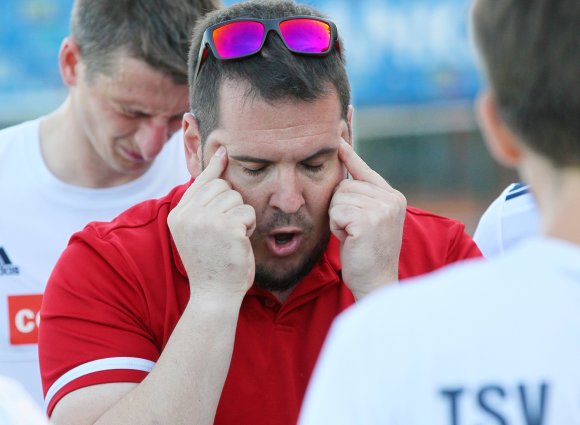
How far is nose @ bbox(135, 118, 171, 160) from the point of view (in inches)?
140

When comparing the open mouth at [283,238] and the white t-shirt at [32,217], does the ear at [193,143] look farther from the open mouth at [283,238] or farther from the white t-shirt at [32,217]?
the white t-shirt at [32,217]

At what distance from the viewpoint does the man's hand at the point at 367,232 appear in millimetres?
2547

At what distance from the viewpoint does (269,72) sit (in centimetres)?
264

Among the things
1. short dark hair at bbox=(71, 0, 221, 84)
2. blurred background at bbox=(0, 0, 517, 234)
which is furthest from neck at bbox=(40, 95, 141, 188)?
blurred background at bbox=(0, 0, 517, 234)

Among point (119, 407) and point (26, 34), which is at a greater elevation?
point (26, 34)

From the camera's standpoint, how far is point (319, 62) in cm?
271

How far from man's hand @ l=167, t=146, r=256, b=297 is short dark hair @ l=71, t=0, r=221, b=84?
1016 millimetres

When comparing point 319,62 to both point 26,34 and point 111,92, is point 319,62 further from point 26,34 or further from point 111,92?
point 26,34

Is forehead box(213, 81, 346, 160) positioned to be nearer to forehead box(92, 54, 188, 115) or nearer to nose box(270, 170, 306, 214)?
nose box(270, 170, 306, 214)

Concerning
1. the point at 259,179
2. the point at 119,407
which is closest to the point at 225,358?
the point at 119,407

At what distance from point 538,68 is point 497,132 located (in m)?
0.14

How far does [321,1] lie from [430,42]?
1.44 meters

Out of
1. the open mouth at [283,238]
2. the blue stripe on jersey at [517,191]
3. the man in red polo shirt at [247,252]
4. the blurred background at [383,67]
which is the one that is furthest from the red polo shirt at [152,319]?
the blurred background at [383,67]

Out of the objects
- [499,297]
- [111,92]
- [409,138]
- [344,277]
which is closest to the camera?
[499,297]
